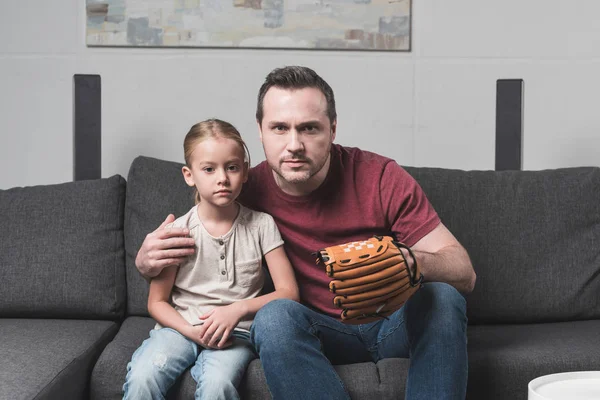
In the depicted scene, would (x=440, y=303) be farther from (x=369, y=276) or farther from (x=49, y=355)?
(x=49, y=355)

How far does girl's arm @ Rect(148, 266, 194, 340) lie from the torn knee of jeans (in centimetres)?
9

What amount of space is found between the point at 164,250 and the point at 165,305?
15cm

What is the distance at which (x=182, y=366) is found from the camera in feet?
5.81

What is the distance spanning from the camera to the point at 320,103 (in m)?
1.92

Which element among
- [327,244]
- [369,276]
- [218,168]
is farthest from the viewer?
[327,244]

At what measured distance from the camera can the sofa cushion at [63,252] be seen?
2273 mm

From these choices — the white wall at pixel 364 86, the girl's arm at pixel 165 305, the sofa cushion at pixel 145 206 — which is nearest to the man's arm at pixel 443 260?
the girl's arm at pixel 165 305

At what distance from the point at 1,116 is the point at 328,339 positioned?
1.75 m

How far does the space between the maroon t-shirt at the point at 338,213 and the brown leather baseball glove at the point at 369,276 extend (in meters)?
0.32

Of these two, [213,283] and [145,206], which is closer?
[213,283]

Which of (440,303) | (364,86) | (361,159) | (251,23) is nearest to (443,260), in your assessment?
(440,303)

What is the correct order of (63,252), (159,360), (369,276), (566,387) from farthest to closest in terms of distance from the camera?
(63,252), (159,360), (369,276), (566,387)

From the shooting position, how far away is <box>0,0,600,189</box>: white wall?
2816 millimetres

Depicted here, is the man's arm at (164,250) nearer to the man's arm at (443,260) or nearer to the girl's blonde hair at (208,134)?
the girl's blonde hair at (208,134)
